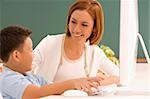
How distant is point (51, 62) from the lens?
3.07 feet

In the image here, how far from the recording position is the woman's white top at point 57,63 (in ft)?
3.06

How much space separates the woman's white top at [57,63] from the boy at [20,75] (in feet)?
0.47

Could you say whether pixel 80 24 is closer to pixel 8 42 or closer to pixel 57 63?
pixel 57 63

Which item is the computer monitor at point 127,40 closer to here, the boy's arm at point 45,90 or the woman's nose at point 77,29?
the boy's arm at point 45,90

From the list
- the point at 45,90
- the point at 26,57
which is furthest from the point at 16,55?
the point at 45,90

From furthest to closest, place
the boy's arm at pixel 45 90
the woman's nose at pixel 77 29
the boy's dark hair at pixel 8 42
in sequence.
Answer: the woman's nose at pixel 77 29 → the boy's dark hair at pixel 8 42 → the boy's arm at pixel 45 90

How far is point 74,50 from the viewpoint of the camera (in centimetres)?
97

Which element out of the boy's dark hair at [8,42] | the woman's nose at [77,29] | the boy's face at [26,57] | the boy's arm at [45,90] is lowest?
the boy's arm at [45,90]

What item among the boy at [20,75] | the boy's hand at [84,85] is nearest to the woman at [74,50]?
the boy at [20,75]

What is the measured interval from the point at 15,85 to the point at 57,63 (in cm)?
30

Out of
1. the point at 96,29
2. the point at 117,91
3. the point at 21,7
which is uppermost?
the point at 21,7

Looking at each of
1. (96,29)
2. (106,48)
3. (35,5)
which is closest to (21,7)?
(35,5)

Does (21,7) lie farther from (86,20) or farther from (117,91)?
(117,91)

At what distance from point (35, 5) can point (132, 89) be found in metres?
0.93
